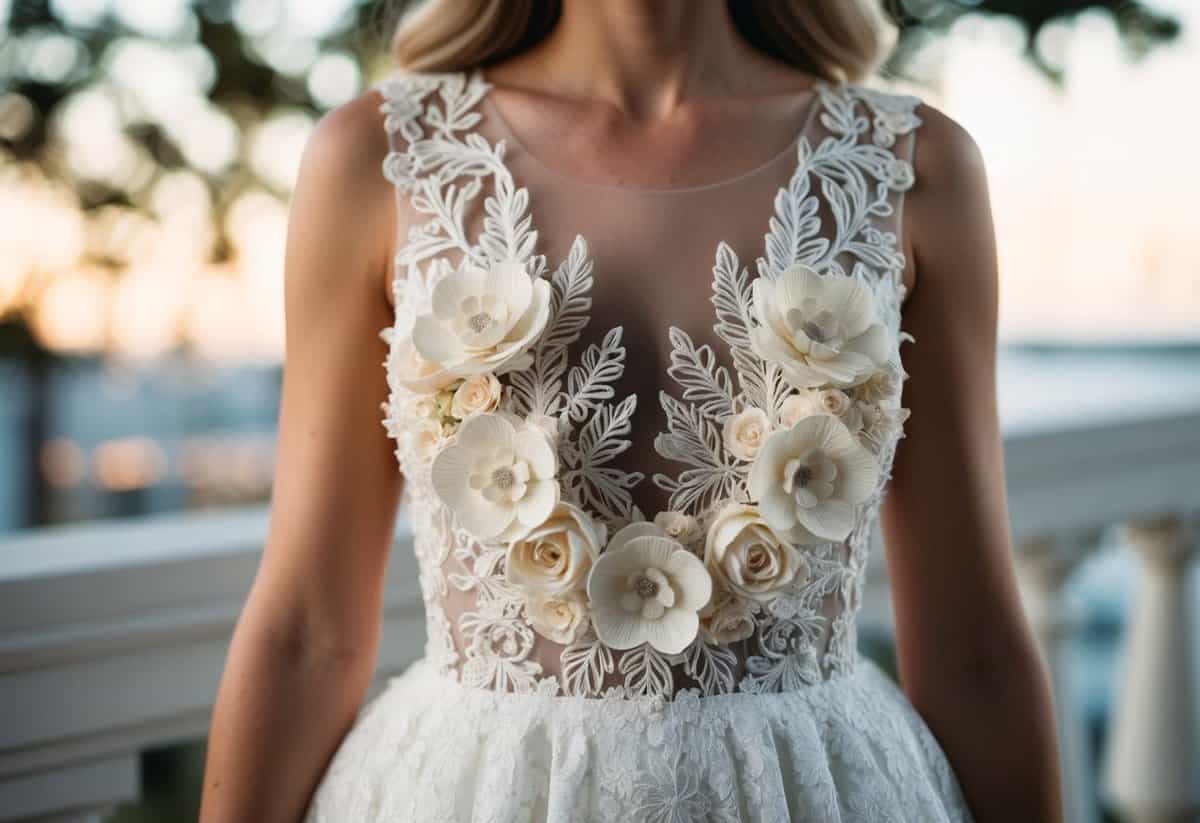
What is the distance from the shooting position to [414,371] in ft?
3.71

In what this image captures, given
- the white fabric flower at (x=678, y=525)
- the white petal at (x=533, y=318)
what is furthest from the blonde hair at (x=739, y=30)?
the white fabric flower at (x=678, y=525)

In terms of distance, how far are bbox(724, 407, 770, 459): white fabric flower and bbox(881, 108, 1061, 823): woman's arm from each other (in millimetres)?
230

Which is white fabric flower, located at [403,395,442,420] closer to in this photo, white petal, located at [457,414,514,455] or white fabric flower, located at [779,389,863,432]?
white petal, located at [457,414,514,455]

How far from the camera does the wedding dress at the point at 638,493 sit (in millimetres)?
1083

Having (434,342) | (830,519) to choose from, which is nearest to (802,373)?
(830,519)

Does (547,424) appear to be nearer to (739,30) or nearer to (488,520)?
(488,520)

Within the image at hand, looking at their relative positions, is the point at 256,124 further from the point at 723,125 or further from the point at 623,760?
the point at 623,760

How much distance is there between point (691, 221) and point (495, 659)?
1.55 ft

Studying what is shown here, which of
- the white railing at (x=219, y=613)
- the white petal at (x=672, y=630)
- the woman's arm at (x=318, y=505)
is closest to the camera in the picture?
the white petal at (x=672, y=630)

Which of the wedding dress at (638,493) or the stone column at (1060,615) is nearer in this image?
the wedding dress at (638,493)

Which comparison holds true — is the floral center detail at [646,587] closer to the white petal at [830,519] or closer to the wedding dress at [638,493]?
the wedding dress at [638,493]

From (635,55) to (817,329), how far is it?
404mm

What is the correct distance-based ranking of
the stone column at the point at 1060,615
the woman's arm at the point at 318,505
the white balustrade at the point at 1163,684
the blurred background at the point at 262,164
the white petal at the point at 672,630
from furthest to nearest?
the blurred background at the point at 262,164, the white balustrade at the point at 1163,684, the stone column at the point at 1060,615, the woman's arm at the point at 318,505, the white petal at the point at 672,630

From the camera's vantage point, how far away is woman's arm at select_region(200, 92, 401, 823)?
1161 millimetres
